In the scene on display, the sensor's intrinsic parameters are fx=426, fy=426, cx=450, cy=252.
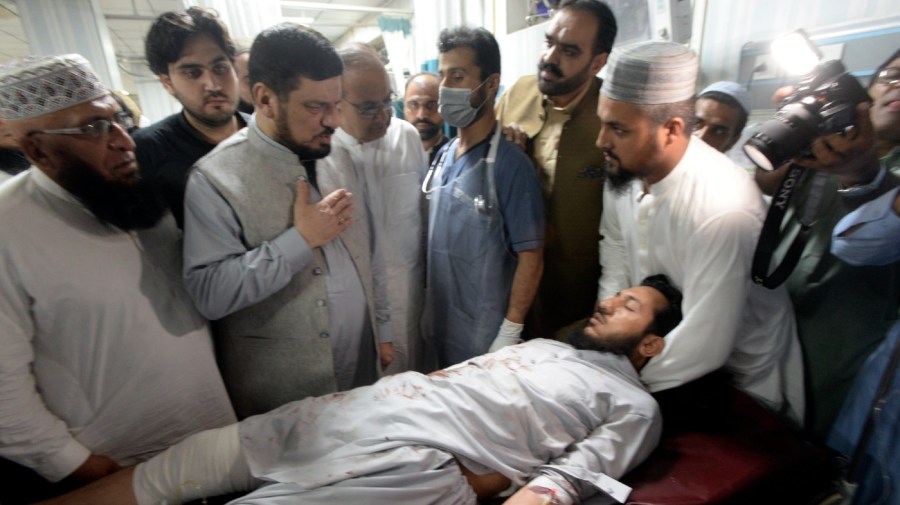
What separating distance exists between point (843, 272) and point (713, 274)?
38 cm

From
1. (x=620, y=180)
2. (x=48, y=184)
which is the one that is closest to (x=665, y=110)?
(x=620, y=180)

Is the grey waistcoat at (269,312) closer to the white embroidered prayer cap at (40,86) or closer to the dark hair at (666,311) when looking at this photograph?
the white embroidered prayer cap at (40,86)

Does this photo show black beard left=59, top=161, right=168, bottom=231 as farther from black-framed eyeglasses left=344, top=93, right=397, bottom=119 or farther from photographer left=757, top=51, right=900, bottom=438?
photographer left=757, top=51, right=900, bottom=438

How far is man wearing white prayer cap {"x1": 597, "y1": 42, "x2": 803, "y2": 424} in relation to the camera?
4.03ft

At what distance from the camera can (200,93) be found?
152 cm

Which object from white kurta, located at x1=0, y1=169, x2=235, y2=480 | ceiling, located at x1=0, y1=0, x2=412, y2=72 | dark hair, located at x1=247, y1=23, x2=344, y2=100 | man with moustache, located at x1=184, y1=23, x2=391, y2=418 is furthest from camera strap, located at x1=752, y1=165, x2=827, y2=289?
ceiling, located at x1=0, y1=0, x2=412, y2=72

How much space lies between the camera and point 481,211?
5.33 feet

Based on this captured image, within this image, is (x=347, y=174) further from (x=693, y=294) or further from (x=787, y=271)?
(x=787, y=271)

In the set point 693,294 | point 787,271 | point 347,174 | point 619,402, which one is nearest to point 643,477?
point 619,402

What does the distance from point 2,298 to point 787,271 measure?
1.97m

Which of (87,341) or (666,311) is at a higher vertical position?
(87,341)

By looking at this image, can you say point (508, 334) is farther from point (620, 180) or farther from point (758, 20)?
point (758, 20)

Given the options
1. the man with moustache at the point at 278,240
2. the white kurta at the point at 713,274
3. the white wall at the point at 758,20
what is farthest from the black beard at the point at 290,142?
the white wall at the point at 758,20

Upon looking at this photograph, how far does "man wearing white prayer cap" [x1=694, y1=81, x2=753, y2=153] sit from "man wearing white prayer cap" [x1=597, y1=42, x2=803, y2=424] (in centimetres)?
48
